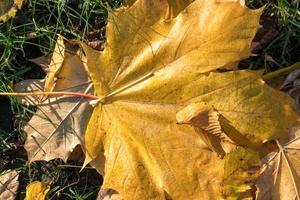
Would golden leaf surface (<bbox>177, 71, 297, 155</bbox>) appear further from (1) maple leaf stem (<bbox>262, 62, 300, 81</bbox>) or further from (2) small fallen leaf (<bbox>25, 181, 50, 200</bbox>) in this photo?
(2) small fallen leaf (<bbox>25, 181, 50, 200</bbox>)

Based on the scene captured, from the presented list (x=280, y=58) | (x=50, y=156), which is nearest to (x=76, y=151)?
(x=50, y=156)

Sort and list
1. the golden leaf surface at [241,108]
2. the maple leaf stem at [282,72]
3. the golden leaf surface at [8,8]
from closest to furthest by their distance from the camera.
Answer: the golden leaf surface at [241,108]
the maple leaf stem at [282,72]
the golden leaf surface at [8,8]

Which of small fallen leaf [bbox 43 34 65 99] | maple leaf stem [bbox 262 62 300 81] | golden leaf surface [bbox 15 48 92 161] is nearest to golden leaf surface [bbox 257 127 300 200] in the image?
maple leaf stem [bbox 262 62 300 81]

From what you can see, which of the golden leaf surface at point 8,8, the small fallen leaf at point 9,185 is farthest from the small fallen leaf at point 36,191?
the golden leaf surface at point 8,8

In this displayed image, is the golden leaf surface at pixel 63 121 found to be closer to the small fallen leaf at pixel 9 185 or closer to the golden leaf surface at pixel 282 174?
the small fallen leaf at pixel 9 185

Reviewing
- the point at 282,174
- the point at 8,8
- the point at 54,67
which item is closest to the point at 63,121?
the point at 54,67

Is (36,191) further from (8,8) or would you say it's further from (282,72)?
(282,72)

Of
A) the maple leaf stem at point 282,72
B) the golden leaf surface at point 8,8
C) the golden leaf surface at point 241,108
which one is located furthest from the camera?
the golden leaf surface at point 8,8

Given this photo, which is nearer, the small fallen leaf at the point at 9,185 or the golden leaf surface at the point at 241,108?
the golden leaf surface at the point at 241,108
